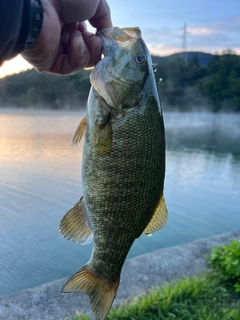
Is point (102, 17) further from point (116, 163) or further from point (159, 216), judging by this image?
point (159, 216)

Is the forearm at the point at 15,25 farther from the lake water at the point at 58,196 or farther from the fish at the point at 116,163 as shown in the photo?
the lake water at the point at 58,196

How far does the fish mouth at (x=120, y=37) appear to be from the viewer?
4.19ft

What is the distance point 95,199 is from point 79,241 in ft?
0.56

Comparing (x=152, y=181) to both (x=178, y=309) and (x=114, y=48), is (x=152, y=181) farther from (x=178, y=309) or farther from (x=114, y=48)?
(x=178, y=309)

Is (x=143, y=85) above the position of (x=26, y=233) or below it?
Result: above

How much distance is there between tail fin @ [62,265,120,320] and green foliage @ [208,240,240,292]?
2047mm

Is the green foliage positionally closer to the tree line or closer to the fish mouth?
the tree line

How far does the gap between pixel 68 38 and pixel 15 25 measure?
1.28 feet

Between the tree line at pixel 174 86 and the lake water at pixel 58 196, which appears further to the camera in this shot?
the tree line at pixel 174 86

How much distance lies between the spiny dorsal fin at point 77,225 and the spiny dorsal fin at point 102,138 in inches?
8.8

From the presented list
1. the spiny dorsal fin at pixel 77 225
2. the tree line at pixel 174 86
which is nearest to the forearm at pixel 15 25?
the spiny dorsal fin at pixel 77 225

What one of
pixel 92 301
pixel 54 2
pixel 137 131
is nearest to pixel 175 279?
pixel 92 301

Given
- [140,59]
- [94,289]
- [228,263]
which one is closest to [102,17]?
[140,59]

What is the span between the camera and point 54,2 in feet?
4.25
